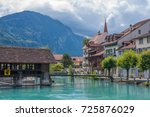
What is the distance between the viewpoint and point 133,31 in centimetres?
8206

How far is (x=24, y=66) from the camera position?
61.4 metres

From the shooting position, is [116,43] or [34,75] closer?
[34,75]

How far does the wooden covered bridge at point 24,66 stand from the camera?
182 feet

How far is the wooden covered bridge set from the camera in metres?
55.6

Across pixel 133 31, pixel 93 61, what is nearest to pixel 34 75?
pixel 133 31

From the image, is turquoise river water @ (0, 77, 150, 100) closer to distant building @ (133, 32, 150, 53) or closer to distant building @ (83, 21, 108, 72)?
distant building @ (133, 32, 150, 53)

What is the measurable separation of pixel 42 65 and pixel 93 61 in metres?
49.9

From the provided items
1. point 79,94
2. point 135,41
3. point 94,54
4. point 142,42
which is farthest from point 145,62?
point 94,54

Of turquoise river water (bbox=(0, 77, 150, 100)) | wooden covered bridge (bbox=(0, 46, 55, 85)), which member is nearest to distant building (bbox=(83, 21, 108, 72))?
wooden covered bridge (bbox=(0, 46, 55, 85))

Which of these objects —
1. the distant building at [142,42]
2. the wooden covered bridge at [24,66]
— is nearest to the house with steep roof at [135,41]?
the distant building at [142,42]

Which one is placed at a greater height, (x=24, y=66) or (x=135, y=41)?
(x=135, y=41)

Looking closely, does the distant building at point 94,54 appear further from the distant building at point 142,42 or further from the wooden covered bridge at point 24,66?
the wooden covered bridge at point 24,66

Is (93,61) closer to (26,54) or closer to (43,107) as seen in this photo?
(26,54)

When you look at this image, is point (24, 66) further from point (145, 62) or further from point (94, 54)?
point (94, 54)
